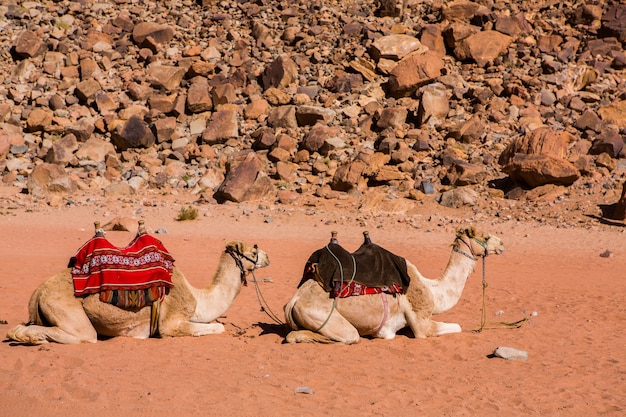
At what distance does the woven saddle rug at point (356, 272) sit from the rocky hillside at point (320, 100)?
16531 mm

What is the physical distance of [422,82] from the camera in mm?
34156

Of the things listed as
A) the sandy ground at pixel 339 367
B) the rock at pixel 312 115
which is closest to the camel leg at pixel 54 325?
the sandy ground at pixel 339 367

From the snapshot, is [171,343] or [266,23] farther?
[266,23]

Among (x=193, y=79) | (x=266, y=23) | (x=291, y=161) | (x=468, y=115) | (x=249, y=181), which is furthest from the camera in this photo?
(x=266, y=23)

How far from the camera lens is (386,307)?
325 inches

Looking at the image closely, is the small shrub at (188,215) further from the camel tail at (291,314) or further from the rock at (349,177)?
the camel tail at (291,314)

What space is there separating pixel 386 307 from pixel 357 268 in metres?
0.60

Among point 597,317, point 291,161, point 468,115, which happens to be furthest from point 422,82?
point 597,317

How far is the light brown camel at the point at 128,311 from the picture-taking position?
765 cm

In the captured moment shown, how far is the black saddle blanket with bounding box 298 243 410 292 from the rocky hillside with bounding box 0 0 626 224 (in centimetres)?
1652

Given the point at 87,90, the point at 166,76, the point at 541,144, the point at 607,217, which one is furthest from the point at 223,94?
the point at 607,217

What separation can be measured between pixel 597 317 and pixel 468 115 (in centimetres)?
2270

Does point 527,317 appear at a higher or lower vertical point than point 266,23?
lower

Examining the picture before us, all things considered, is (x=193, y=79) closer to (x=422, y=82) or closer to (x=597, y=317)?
(x=422, y=82)
